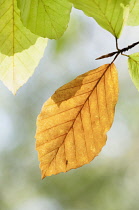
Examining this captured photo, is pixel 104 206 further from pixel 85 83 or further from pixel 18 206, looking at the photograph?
pixel 85 83

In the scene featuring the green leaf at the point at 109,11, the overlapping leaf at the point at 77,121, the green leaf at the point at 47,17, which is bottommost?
the overlapping leaf at the point at 77,121

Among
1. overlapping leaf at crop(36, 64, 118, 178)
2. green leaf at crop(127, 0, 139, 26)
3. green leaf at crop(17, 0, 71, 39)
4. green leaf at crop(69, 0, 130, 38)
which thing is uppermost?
green leaf at crop(17, 0, 71, 39)

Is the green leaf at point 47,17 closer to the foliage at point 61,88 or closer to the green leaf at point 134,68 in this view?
the foliage at point 61,88

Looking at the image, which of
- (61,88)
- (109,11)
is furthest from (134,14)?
(61,88)

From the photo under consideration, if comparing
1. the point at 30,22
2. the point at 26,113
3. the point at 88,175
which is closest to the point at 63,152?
the point at 30,22

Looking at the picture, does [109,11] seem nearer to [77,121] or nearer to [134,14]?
[134,14]

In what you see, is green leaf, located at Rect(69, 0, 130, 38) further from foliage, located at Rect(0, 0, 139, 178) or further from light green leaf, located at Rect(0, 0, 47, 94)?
light green leaf, located at Rect(0, 0, 47, 94)

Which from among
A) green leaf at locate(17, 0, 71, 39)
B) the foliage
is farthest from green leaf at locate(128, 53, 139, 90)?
green leaf at locate(17, 0, 71, 39)

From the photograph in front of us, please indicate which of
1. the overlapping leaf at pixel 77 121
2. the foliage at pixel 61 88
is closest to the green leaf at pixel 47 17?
the foliage at pixel 61 88
